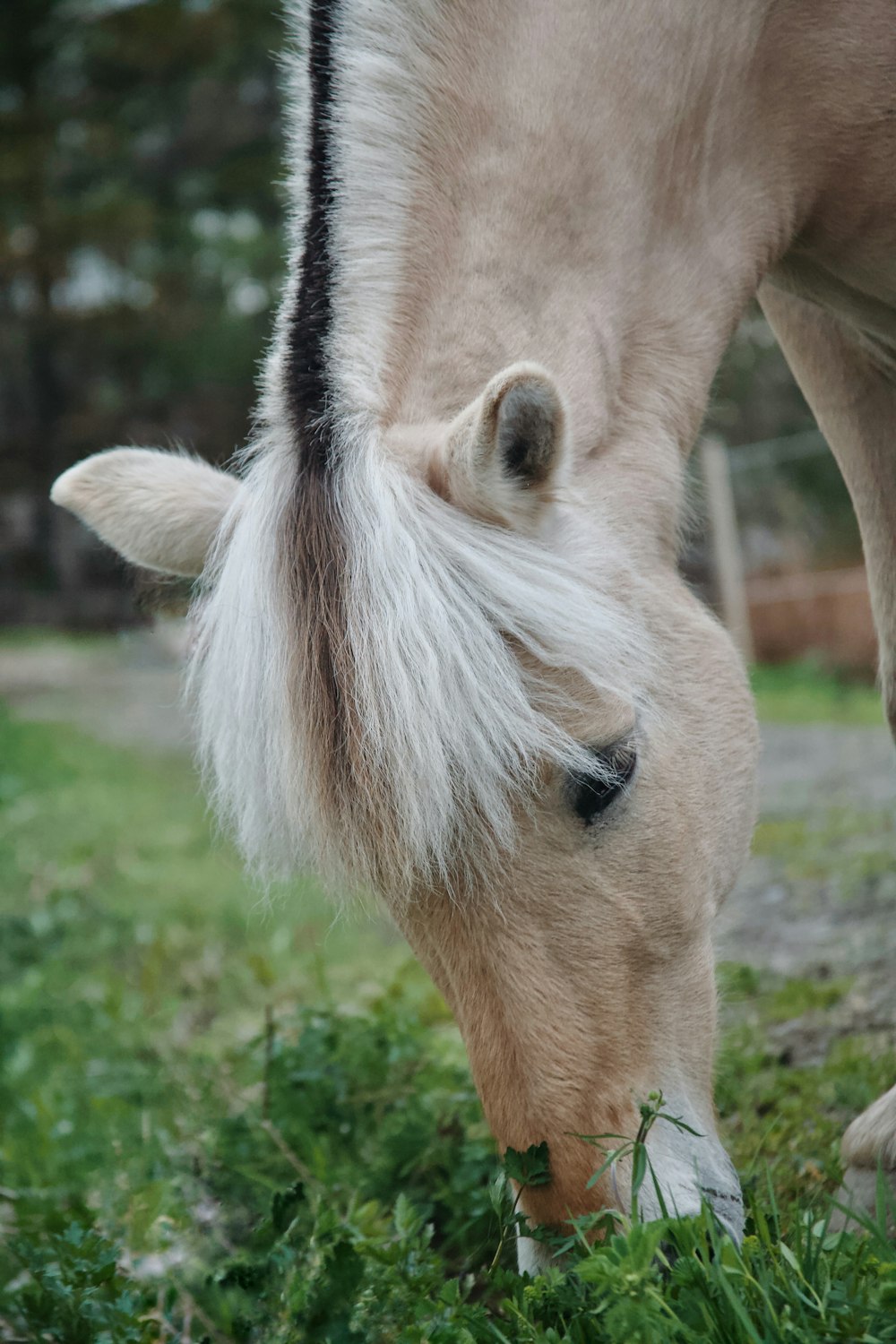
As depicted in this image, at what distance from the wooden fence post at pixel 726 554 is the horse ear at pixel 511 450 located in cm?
801

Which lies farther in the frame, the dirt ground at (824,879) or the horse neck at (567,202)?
the dirt ground at (824,879)

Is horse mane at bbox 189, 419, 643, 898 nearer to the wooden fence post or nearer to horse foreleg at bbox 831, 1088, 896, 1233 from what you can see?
horse foreleg at bbox 831, 1088, 896, 1233

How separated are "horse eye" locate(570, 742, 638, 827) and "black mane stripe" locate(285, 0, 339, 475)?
0.61 metres

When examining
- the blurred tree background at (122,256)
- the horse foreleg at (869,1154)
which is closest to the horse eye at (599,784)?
the horse foreleg at (869,1154)

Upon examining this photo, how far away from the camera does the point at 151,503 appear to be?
85.5 inches

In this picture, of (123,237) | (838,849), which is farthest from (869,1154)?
(123,237)

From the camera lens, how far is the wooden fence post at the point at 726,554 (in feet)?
32.1

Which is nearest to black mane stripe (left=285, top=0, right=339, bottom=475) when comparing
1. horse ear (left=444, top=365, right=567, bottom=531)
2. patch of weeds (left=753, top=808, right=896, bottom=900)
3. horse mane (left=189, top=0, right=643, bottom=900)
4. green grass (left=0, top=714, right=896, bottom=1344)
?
horse mane (left=189, top=0, right=643, bottom=900)

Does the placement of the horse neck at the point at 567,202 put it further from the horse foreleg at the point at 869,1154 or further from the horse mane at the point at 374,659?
the horse foreleg at the point at 869,1154

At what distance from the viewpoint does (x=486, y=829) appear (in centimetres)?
173

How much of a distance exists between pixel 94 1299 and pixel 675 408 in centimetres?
183

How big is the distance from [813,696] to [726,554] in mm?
1772

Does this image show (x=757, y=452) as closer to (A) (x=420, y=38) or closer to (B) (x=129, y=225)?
(A) (x=420, y=38)

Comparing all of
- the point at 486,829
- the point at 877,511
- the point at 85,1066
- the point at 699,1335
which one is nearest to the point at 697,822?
the point at 486,829
